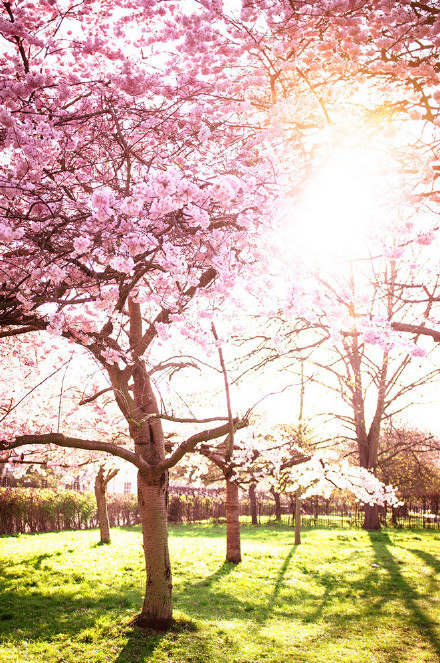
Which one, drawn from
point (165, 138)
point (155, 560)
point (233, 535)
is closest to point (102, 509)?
point (233, 535)

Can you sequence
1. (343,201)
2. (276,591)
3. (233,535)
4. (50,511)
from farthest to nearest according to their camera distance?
(50,511), (233,535), (276,591), (343,201)

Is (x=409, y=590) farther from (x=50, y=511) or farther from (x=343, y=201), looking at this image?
(x=50, y=511)

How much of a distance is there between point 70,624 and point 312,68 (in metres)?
7.68

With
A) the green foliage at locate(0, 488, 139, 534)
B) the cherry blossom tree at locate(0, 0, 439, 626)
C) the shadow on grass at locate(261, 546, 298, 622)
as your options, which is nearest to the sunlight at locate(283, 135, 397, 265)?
the cherry blossom tree at locate(0, 0, 439, 626)

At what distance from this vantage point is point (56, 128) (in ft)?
15.5

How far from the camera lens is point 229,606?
7.52 m

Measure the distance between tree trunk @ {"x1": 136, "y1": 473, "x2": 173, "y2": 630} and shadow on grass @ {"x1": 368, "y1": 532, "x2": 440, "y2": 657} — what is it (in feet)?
11.8

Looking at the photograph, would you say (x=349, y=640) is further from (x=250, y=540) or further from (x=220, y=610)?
(x=250, y=540)

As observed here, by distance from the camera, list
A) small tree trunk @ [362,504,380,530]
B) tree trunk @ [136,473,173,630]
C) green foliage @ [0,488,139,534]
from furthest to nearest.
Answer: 1. small tree trunk @ [362,504,380,530]
2. green foliage @ [0,488,139,534]
3. tree trunk @ [136,473,173,630]

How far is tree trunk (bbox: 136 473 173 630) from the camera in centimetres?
618

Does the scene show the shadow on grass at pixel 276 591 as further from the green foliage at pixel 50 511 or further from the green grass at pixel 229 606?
the green foliage at pixel 50 511

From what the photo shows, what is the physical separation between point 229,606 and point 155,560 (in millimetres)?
2114

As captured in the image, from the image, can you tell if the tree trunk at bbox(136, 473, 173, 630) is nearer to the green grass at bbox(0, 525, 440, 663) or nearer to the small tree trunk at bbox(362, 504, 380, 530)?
the green grass at bbox(0, 525, 440, 663)

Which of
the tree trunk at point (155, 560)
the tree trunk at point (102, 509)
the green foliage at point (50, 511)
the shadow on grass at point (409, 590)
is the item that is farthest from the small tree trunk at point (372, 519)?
the tree trunk at point (155, 560)
